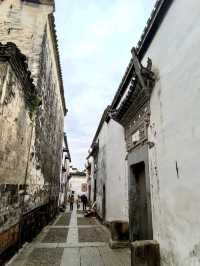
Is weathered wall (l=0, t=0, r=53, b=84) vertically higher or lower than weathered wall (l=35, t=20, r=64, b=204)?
higher

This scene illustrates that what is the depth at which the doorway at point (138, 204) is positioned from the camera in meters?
5.16

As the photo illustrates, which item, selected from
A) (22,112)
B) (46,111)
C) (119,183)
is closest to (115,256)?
(119,183)

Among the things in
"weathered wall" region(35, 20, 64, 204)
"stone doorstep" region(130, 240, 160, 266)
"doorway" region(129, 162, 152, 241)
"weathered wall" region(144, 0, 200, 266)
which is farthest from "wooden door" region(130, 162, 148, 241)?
"weathered wall" region(35, 20, 64, 204)

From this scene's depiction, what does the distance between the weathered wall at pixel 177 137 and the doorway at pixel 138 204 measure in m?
1.41

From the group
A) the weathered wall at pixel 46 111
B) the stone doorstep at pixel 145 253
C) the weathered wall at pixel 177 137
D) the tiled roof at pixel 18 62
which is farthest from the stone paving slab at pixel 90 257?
the tiled roof at pixel 18 62

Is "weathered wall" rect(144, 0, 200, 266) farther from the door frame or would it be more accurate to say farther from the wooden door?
the wooden door

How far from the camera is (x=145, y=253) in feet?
11.1

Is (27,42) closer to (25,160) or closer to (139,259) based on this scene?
(25,160)

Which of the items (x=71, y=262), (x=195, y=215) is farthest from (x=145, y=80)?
(x=71, y=262)

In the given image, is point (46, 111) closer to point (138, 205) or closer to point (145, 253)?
point (138, 205)

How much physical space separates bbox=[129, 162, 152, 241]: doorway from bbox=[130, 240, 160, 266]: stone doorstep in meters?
1.54

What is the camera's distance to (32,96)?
5.51 metres

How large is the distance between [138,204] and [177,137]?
9.87ft

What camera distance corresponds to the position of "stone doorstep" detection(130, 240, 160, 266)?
3295mm
